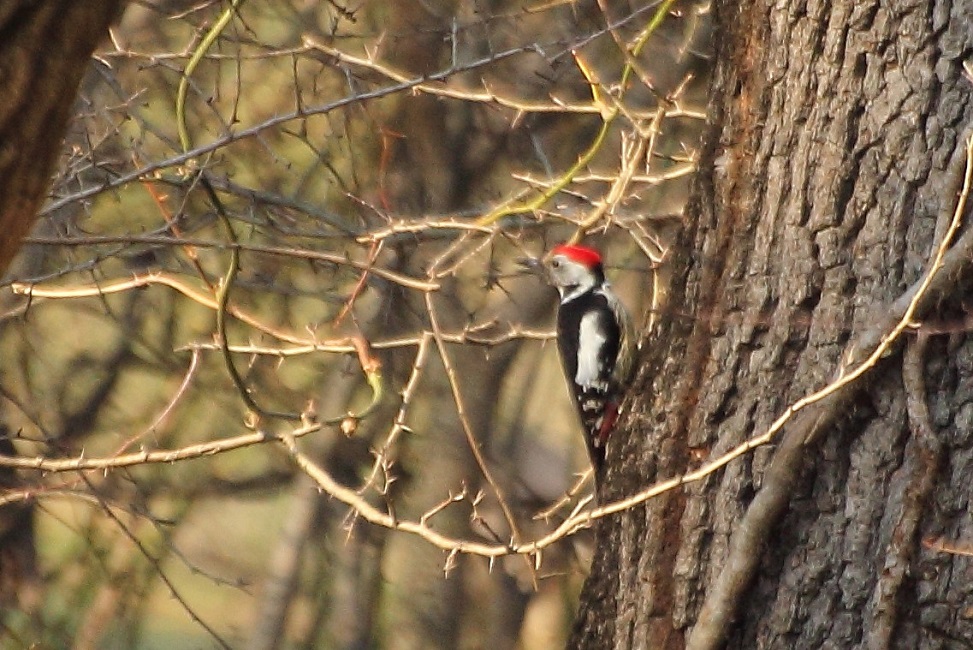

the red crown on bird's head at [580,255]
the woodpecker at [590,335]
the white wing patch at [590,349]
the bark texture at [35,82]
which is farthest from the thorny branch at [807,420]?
the red crown on bird's head at [580,255]

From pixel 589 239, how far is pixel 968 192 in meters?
4.05

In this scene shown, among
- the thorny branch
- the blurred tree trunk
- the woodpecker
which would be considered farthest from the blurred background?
the thorny branch

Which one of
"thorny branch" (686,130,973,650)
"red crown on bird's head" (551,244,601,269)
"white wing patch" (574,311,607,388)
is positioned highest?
"red crown on bird's head" (551,244,601,269)

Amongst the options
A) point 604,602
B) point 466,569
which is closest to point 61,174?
point 604,602

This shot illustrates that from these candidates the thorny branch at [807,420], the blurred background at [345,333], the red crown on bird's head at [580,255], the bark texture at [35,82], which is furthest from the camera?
the blurred background at [345,333]

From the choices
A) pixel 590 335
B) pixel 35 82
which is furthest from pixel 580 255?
pixel 35 82

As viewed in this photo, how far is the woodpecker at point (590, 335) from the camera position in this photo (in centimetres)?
466

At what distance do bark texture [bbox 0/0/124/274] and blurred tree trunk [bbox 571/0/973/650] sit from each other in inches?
63.4

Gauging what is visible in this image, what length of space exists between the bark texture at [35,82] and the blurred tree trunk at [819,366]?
1.61 metres

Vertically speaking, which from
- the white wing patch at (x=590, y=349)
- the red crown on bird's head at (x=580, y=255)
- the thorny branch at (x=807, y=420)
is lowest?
the thorny branch at (x=807, y=420)

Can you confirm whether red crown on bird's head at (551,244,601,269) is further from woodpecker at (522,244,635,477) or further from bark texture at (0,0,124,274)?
bark texture at (0,0,124,274)

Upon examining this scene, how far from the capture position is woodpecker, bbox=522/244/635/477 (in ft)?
15.3

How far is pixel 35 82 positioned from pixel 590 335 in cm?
336

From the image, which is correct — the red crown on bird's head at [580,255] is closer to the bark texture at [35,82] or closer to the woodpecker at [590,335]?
the woodpecker at [590,335]
